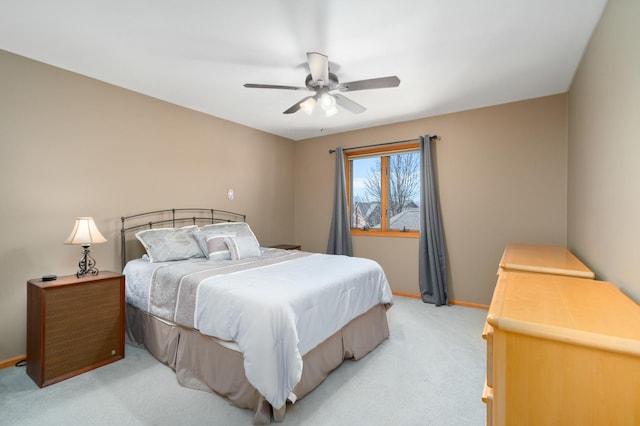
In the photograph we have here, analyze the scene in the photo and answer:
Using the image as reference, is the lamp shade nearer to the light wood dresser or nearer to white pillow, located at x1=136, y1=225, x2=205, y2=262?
white pillow, located at x1=136, y1=225, x2=205, y2=262

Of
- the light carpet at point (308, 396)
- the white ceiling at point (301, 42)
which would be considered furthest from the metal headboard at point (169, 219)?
the white ceiling at point (301, 42)

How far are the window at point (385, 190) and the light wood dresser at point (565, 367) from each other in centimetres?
352

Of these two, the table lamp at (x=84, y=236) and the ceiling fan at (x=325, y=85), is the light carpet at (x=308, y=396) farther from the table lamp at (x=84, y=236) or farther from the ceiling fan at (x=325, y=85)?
the ceiling fan at (x=325, y=85)

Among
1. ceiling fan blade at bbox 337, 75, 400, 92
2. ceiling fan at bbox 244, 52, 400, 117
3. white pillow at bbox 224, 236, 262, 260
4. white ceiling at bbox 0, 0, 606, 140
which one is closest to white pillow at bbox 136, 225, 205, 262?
white pillow at bbox 224, 236, 262, 260

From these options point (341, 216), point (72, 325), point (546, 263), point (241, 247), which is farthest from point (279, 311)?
point (341, 216)

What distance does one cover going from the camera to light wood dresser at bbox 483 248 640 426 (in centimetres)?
82

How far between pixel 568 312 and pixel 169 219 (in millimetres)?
3771

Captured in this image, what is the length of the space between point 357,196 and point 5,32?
4.29m

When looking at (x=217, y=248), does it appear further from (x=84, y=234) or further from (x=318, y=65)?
(x=318, y=65)

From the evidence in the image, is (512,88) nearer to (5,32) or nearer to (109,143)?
(109,143)

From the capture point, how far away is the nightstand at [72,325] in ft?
7.30

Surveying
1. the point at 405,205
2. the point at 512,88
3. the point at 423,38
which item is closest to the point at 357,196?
the point at 405,205

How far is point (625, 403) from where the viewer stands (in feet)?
2.67

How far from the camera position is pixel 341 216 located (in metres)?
4.90
